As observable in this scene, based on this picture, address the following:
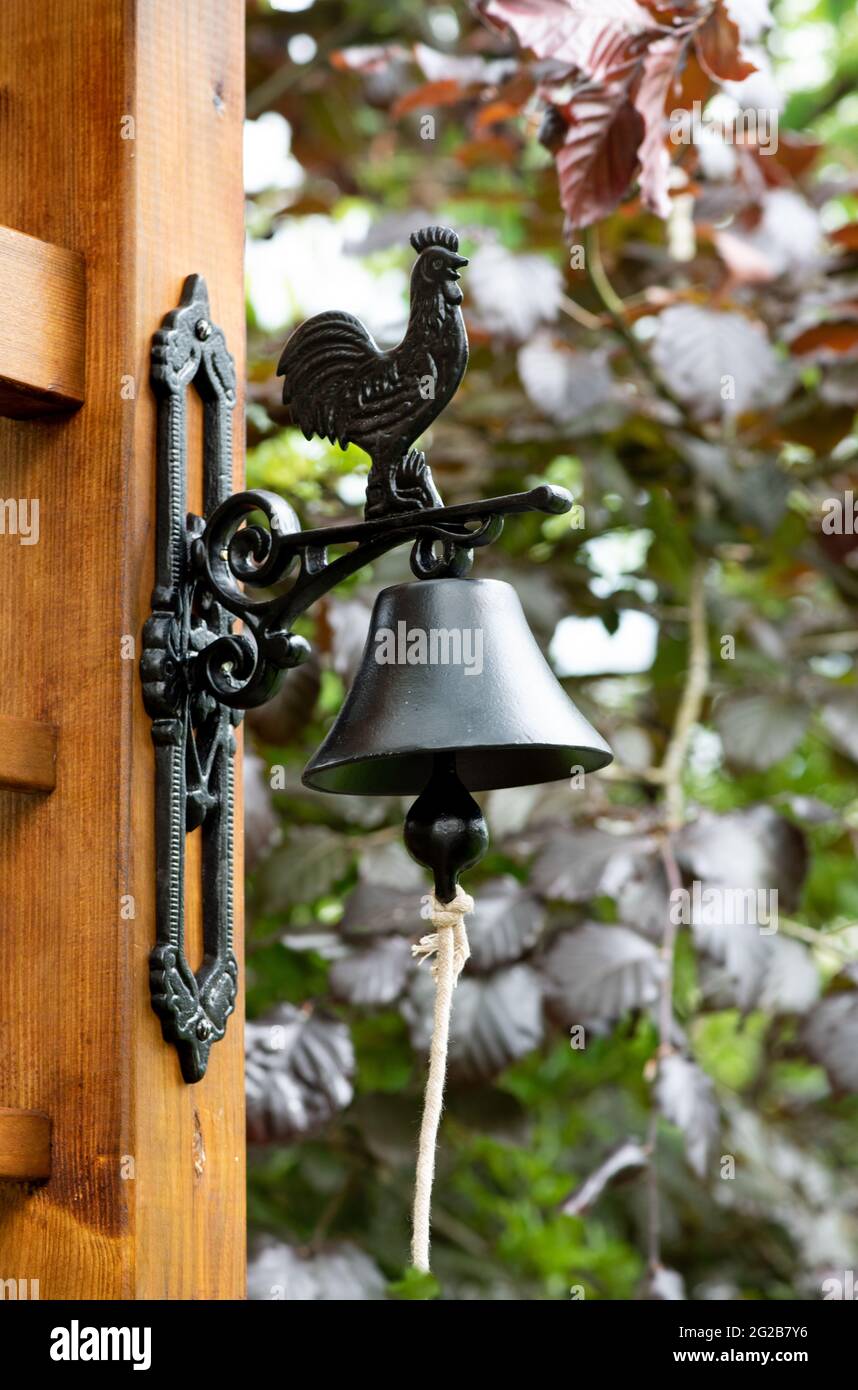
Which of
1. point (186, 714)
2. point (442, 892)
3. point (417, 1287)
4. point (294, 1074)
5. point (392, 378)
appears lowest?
point (417, 1287)

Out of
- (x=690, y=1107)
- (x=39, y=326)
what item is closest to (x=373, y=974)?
(x=690, y=1107)

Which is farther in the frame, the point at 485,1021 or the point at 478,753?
the point at 485,1021

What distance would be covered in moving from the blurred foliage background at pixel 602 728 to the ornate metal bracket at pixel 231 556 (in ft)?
1.04

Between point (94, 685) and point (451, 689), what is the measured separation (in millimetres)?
198

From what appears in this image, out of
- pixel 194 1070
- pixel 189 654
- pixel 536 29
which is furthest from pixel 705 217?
pixel 194 1070

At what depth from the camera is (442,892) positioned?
0.85 metres

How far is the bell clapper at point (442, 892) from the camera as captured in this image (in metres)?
0.82

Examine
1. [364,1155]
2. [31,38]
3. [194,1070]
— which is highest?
[31,38]

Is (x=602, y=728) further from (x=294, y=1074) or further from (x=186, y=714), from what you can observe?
(x=186, y=714)

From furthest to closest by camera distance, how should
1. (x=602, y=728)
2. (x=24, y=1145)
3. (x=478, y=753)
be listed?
(x=602, y=728) < (x=478, y=753) < (x=24, y=1145)

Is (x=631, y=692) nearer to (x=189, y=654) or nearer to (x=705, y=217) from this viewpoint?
(x=705, y=217)

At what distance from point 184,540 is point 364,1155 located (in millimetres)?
996

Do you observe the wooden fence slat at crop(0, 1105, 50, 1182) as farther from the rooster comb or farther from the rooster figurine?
the rooster comb

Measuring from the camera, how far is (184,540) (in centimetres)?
89
